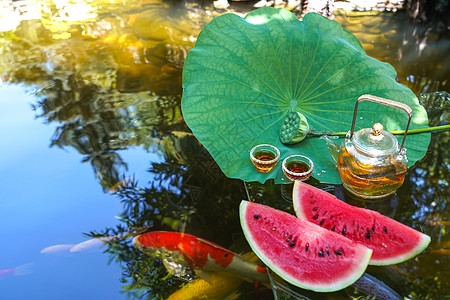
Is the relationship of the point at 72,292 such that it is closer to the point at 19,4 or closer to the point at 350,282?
the point at 350,282

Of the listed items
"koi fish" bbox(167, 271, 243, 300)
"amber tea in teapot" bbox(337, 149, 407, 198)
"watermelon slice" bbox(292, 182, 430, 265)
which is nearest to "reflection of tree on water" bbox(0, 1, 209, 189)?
"koi fish" bbox(167, 271, 243, 300)

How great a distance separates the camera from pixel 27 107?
93.7 inches

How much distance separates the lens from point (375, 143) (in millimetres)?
1264

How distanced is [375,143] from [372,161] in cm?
6

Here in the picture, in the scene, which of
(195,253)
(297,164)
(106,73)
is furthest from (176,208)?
(106,73)

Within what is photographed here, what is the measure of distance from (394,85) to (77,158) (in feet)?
5.14

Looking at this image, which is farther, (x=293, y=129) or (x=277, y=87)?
(x=277, y=87)

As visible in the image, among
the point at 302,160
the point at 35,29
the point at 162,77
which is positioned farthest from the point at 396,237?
the point at 35,29

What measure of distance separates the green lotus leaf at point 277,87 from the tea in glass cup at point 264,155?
4 centimetres

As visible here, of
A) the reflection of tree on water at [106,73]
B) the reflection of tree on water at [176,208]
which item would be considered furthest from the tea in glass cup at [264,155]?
the reflection of tree on water at [106,73]

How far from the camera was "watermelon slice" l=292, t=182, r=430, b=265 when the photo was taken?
1.19m

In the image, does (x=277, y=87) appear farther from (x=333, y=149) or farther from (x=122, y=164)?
(x=122, y=164)

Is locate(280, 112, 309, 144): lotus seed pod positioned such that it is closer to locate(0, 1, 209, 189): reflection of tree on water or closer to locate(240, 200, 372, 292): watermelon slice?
locate(240, 200, 372, 292): watermelon slice

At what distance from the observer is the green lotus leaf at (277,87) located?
5.16 feet
